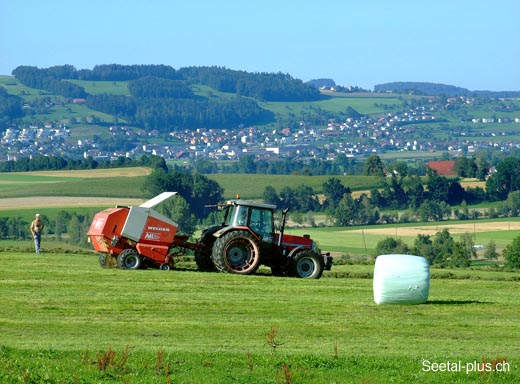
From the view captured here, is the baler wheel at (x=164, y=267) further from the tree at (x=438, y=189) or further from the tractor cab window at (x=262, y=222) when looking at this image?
the tree at (x=438, y=189)

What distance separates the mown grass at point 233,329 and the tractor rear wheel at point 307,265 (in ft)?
1.33

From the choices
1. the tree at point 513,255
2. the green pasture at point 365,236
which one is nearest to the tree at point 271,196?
the green pasture at point 365,236

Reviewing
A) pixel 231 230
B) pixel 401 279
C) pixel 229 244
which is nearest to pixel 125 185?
pixel 231 230

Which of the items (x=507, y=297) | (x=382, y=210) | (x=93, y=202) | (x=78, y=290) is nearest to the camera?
(x=78, y=290)

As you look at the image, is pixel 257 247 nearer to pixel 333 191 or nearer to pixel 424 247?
pixel 424 247

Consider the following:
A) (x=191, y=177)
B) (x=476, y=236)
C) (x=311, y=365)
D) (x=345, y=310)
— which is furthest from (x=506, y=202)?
(x=311, y=365)

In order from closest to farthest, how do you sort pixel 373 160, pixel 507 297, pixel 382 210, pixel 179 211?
pixel 507 297 → pixel 179 211 → pixel 382 210 → pixel 373 160

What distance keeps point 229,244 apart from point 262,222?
1109 millimetres

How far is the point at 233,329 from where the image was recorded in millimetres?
18656

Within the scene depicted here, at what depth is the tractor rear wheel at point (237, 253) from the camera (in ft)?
89.6

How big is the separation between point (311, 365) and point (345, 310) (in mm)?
6402

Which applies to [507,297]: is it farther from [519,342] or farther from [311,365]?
[311,365]

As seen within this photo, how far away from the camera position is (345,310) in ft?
69.9

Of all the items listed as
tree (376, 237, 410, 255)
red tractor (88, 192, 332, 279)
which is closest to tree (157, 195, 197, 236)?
red tractor (88, 192, 332, 279)
